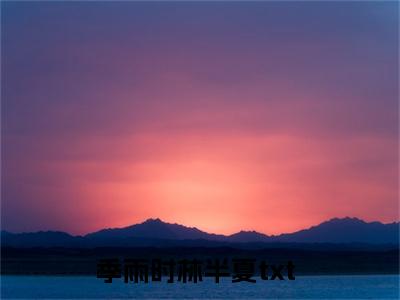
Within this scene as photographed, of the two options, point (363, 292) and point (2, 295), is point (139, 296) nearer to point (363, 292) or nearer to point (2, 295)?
point (2, 295)

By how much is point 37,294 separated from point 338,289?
19599mm

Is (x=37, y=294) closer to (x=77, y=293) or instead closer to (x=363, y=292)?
(x=77, y=293)

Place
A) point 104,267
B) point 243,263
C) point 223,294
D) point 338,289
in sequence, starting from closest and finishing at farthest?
point 243,263 < point 104,267 < point 223,294 < point 338,289

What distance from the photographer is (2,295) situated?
5344 cm

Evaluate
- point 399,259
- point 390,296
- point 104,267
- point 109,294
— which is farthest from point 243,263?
point 399,259

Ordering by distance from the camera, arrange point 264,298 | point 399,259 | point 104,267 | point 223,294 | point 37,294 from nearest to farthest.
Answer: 1. point 104,267
2. point 264,298
3. point 223,294
4. point 37,294
5. point 399,259

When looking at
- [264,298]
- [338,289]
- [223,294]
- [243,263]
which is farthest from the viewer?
[338,289]

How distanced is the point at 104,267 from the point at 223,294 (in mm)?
17166

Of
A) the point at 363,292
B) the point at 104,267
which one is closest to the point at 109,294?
the point at 363,292

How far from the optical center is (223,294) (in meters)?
50.6

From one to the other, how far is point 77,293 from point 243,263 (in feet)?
86.3

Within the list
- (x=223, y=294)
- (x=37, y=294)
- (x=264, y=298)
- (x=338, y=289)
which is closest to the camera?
(x=264, y=298)

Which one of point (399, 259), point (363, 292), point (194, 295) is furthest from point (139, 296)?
point (399, 259)

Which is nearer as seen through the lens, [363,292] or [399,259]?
[363,292]
